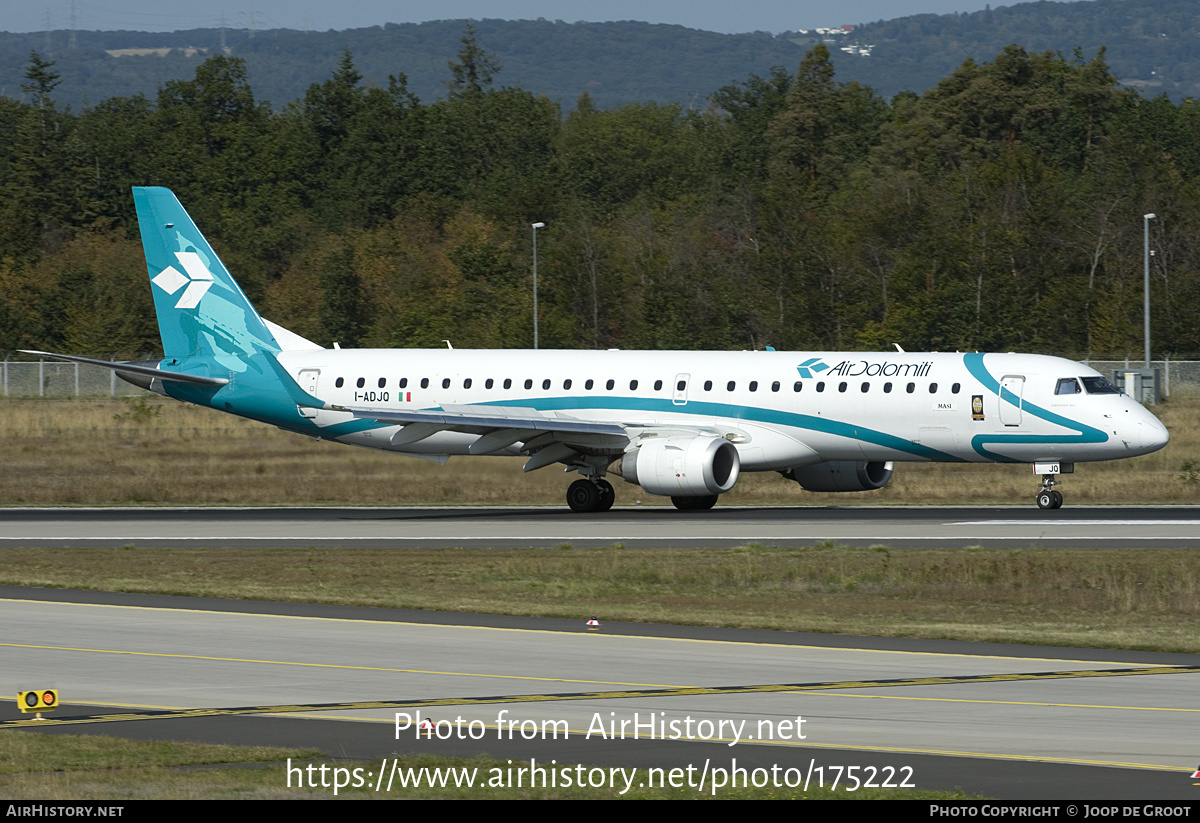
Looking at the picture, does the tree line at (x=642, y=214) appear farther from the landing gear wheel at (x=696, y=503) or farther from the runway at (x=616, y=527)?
the runway at (x=616, y=527)

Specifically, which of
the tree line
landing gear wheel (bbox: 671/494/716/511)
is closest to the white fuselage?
landing gear wheel (bbox: 671/494/716/511)

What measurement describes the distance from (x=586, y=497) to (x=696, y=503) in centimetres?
265

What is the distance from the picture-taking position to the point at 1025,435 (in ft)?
129

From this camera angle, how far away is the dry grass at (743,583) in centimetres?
2398

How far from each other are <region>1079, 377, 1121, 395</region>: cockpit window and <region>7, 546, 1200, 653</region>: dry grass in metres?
8.90

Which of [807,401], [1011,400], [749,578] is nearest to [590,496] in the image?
[807,401]

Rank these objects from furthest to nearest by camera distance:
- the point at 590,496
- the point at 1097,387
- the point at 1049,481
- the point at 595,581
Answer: the point at 590,496, the point at 1049,481, the point at 1097,387, the point at 595,581

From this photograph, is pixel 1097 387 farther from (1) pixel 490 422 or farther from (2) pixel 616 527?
(1) pixel 490 422

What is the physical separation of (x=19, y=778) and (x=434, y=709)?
4.43 meters

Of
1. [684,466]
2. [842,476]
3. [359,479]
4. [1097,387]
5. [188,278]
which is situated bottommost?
[359,479]

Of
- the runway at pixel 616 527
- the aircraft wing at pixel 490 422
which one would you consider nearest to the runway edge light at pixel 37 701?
the runway at pixel 616 527

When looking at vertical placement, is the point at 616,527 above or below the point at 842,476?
below

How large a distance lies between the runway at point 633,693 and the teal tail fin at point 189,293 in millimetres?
22219

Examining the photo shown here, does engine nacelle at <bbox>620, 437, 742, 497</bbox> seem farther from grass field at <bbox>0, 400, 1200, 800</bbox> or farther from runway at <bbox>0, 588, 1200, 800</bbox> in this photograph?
runway at <bbox>0, 588, 1200, 800</bbox>
